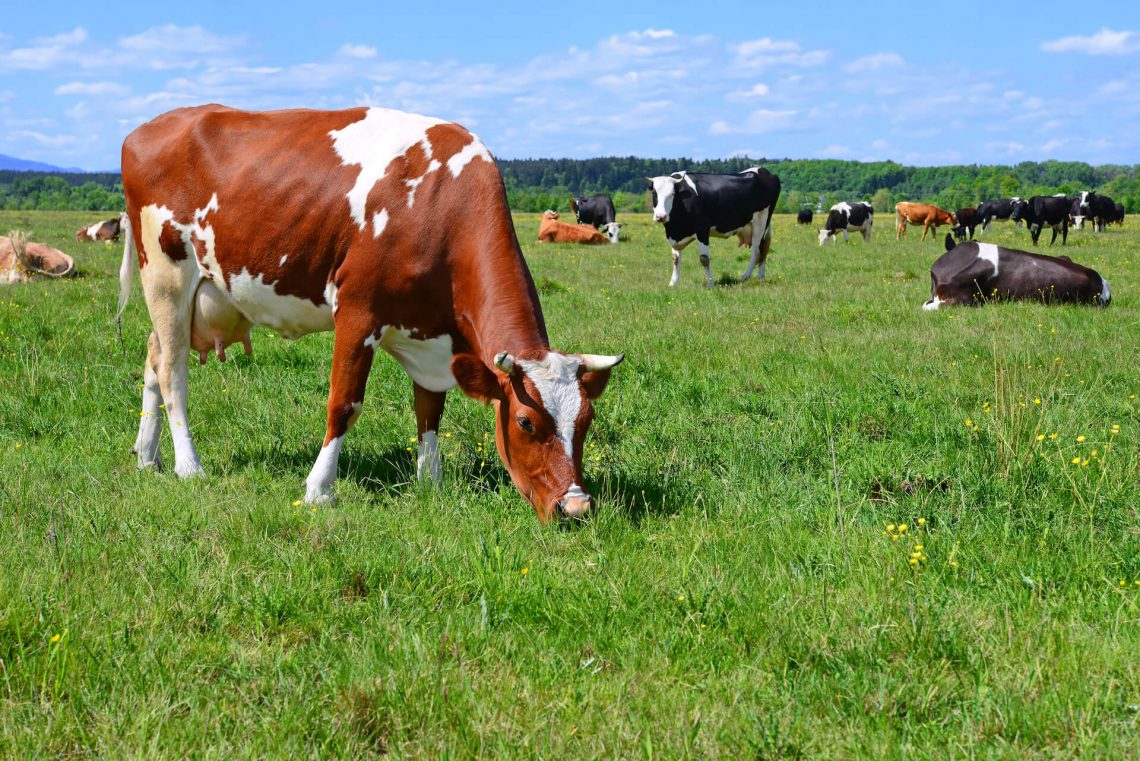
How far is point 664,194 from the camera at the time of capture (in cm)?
1925

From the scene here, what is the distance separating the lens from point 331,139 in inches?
234

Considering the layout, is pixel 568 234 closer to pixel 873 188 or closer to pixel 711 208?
pixel 711 208

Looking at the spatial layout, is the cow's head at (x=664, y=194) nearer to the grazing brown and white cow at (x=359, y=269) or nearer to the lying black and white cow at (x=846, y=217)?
the grazing brown and white cow at (x=359, y=269)

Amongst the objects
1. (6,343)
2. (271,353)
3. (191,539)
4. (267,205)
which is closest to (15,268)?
(6,343)

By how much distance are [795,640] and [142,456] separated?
479 cm

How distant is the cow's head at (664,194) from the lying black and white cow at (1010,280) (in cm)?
Answer: 677

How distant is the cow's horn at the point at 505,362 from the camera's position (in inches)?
187

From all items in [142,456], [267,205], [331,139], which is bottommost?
[142,456]

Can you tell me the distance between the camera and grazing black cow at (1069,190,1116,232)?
147ft

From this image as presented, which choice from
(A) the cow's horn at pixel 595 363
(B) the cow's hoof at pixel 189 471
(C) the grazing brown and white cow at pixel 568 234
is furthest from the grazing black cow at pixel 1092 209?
(B) the cow's hoof at pixel 189 471

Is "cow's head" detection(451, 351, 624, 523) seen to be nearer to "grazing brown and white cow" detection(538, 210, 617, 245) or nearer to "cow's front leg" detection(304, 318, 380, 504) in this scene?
"cow's front leg" detection(304, 318, 380, 504)

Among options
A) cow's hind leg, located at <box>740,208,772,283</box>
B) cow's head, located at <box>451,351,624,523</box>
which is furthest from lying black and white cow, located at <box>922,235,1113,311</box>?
cow's head, located at <box>451,351,624,523</box>

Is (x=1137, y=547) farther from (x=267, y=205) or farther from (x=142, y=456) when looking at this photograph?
(x=142, y=456)

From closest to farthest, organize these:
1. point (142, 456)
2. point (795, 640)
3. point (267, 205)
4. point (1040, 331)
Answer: point (795, 640)
point (267, 205)
point (142, 456)
point (1040, 331)
